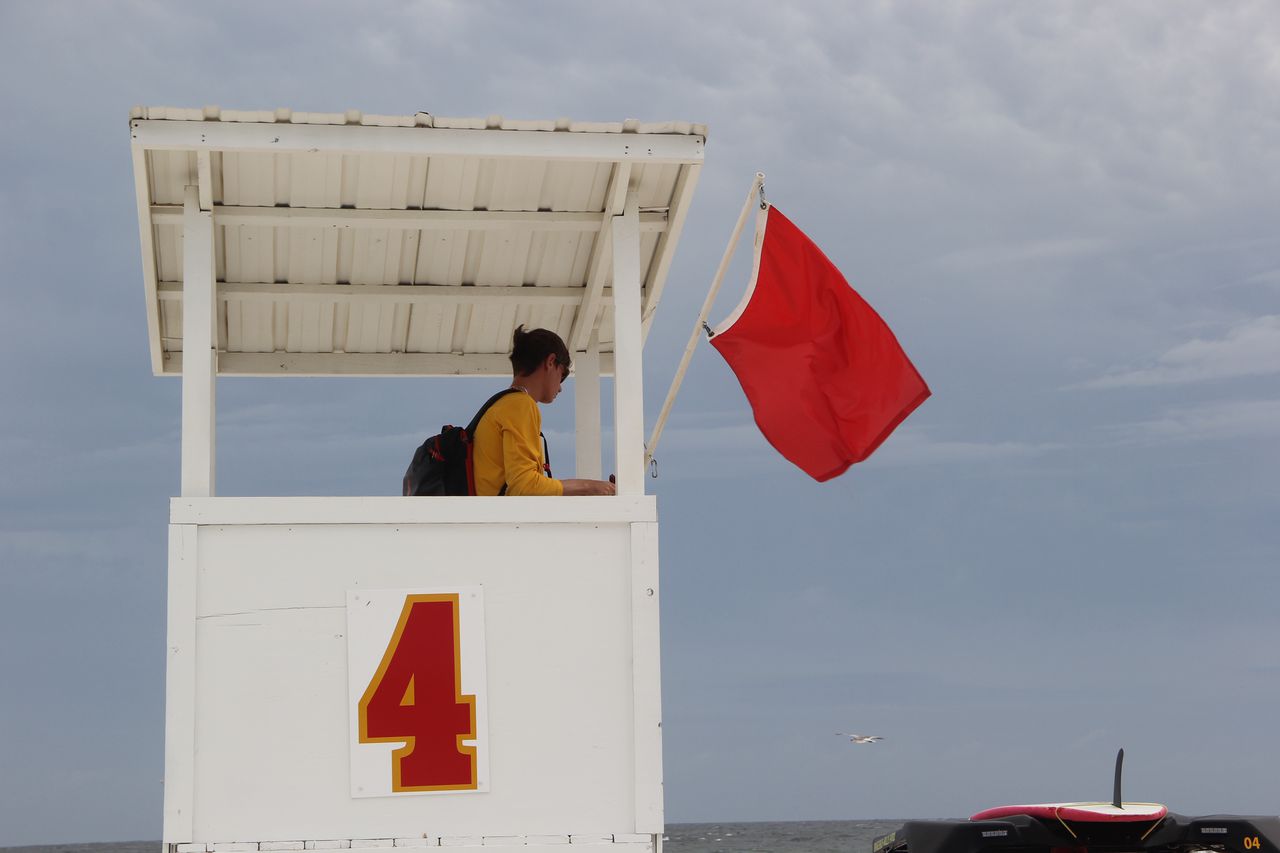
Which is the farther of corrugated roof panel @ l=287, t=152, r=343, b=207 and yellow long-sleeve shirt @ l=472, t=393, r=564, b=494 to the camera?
corrugated roof panel @ l=287, t=152, r=343, b=207

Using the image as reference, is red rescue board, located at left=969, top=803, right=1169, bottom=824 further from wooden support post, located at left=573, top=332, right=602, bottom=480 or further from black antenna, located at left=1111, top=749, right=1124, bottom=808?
wooden support post, located at left=573, top=332, right=602, bottom=480

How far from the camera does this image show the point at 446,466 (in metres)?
6.81

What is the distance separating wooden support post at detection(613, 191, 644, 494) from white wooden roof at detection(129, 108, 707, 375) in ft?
0.38

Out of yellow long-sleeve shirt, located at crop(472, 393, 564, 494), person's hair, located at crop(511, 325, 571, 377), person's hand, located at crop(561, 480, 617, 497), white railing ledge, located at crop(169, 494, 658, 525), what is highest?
person's hair, located at crop(511, 325, 571, 377)

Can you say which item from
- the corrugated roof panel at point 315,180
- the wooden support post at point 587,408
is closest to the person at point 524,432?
the corrugated roof panel at point 315,180

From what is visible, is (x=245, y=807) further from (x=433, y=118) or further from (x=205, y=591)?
(x=433, y=118)

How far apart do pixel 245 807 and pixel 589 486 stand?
1939 millimetres

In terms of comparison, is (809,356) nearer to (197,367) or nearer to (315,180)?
(315,180)

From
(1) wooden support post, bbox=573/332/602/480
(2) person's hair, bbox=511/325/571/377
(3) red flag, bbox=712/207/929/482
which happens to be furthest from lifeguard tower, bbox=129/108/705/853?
(1) wooden support post, bbox=573/332/602/480

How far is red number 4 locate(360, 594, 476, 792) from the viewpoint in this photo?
6.27 m

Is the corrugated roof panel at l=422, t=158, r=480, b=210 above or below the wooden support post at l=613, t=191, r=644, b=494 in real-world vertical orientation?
above

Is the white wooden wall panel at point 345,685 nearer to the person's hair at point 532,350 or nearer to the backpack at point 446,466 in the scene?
the backpack at point 446,466

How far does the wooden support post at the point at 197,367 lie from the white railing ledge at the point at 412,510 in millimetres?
181

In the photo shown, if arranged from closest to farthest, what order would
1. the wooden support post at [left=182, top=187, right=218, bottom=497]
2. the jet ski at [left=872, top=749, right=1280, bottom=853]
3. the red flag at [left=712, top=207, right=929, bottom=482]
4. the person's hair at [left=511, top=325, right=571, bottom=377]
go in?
the jet ski at [left=872, top=749, right=1280, bottom=853], the wooden support post at [left=182, top=187, right=218, bottom=497], the person's hair at [left=511, top=325, right=571, bottom=377], the red flag at [left=712, top=207, right=929, bottom=482]
